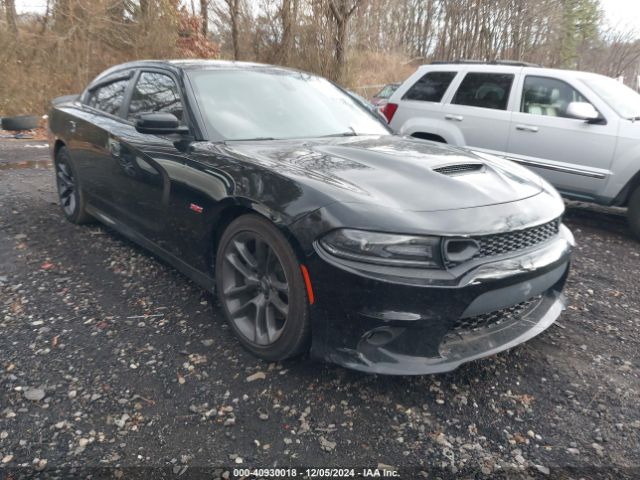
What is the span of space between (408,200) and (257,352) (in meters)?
1.15

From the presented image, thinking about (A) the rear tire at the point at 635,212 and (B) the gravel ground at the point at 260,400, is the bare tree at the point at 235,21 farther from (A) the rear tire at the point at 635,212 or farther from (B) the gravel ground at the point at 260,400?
(B) the gravel ground at the point at 260,400

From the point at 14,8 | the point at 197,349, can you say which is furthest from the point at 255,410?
the point at 14,8

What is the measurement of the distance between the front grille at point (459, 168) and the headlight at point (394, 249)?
70cm

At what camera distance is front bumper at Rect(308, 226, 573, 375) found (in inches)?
84.3

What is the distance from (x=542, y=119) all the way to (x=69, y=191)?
5.22 meters

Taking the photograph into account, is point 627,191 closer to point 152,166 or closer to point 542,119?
point 542,119

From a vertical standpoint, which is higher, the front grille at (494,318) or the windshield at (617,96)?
the windshield at (617,96)

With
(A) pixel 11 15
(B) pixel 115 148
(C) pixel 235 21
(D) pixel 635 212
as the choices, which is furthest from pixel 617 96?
(C) pixel 235 21

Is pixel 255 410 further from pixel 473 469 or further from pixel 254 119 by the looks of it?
Answer: pixel 254 119

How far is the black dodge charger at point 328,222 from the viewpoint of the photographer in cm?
218

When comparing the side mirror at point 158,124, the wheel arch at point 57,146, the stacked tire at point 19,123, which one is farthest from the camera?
the stacked tire at point 19,123

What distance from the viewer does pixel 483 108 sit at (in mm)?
6242

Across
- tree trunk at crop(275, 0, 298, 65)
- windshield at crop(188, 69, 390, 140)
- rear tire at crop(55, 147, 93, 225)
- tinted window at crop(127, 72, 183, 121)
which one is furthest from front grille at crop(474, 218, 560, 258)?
tree trunk at crop(275, 0, 298, 65)

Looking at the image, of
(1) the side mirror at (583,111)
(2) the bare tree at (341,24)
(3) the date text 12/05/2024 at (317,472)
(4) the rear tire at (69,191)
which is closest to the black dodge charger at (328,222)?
(3) the date text 12/05/2024 at (317,472)
